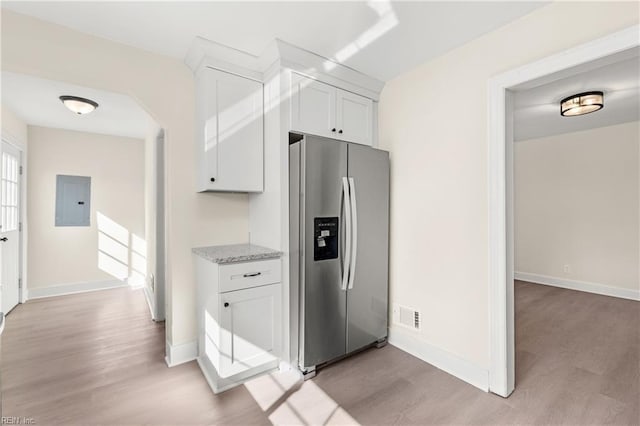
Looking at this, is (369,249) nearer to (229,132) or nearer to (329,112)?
(329,112)

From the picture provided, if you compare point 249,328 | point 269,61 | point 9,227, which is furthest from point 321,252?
point 9,227

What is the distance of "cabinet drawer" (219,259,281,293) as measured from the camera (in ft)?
7.08

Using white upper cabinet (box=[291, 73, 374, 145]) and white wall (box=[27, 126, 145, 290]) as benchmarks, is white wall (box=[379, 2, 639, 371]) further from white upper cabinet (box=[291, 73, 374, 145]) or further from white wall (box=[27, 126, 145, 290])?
white wall (box=[27, 126, 145, 290])

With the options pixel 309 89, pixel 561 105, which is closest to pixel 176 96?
pixel 309 89

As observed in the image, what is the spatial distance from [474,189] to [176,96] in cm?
250

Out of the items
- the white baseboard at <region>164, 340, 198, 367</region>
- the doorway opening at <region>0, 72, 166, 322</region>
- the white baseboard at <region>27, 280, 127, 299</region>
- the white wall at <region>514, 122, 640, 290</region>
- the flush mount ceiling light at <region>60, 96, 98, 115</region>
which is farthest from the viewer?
the white wall at <region>514, 122, 640, 290</region>

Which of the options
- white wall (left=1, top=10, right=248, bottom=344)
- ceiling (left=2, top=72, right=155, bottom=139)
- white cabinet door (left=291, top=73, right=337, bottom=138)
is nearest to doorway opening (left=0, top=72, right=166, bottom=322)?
ceiling (left=2, top=72, right=155, bottom=139)

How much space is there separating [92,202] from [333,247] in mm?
4438

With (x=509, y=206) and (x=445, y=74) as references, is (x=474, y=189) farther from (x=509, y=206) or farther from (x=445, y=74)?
(x=445, y=74)

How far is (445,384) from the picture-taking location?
2.25 meters

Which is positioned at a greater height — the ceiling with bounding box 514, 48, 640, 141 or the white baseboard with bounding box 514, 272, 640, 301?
the ceiling with bounding box 514, 48, 640, 141

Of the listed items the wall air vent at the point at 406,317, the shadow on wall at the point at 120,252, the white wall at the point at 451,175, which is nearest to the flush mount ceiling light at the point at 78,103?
the shadow on wall at the point at 120,252

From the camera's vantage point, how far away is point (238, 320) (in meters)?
2.22

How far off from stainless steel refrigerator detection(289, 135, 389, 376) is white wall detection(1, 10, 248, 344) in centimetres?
80
